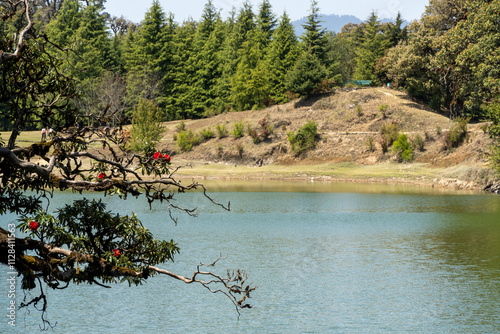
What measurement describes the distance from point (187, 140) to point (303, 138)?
611 inches

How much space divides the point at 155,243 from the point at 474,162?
5676 cm

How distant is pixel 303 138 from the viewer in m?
77.9

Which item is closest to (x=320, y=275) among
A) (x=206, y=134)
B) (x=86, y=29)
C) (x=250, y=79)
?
(x=206, y=134)

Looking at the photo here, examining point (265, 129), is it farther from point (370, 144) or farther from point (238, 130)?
point (370, 144)

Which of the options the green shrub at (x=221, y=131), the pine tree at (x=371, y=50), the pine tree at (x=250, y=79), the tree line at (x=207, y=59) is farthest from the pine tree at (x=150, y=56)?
the pine tree at (x=371, y=50)

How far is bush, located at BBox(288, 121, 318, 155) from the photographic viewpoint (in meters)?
77.7

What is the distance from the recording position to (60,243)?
11.9 metres

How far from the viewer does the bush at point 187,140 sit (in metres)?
81.6

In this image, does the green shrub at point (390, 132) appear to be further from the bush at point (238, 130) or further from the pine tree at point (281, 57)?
the pine tree at point (281, 57)

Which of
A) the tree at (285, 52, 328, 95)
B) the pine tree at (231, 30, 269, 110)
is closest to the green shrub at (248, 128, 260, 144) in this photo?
the tree at (285, 52, 328, 95)

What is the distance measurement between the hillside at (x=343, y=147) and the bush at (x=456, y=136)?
73cm

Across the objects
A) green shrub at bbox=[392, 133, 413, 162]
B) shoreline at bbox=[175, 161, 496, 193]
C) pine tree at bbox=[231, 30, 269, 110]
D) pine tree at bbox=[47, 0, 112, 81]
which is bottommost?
shoreline at bbox=[175, 161, 496, 193]

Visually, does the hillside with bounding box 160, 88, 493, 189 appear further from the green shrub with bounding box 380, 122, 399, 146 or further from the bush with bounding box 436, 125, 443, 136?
the green shrub with bounding box 380, 122, 399, 146

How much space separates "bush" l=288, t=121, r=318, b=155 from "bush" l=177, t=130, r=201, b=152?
42.0 ft
